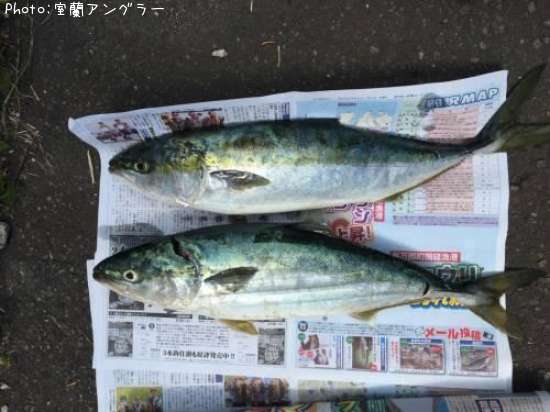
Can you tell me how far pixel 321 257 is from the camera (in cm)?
171

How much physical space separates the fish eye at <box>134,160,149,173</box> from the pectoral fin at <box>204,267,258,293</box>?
503 millimetres

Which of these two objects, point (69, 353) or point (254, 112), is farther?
point (69, 353)

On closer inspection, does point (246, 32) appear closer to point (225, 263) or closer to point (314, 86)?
point (314, 86)

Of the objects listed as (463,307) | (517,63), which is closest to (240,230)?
(463,307)

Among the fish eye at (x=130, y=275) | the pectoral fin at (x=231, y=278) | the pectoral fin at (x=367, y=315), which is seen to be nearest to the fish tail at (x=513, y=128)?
the pectoral fin at (x=367, y=315)

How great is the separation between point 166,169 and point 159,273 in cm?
40

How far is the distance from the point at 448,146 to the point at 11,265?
79.9 inches

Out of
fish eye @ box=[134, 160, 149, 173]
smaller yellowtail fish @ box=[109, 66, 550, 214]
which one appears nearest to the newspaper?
smaller yellowtail fish @ box=[109, 66, 550, 214]

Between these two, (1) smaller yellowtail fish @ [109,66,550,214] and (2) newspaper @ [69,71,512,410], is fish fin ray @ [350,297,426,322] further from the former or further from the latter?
(1) smaller yellowtail fish @ [109,66,550,214]

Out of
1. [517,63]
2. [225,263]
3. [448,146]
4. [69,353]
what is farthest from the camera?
[69,353]

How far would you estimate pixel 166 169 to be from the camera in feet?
5.73

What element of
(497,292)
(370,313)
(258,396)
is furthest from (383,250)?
(258,396)

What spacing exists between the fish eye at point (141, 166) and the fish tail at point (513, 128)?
1.30 metres

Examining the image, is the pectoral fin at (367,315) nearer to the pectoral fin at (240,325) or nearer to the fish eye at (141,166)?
the pectoral fin at (240,325)
